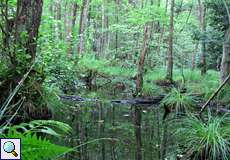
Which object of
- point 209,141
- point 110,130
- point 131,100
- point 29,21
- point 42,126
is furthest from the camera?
point 131,100

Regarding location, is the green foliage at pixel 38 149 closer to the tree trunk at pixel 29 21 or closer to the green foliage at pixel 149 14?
the tree trunk at pixel 29 21

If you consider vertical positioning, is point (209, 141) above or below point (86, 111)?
above

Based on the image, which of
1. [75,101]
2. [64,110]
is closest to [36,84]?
[64,110]

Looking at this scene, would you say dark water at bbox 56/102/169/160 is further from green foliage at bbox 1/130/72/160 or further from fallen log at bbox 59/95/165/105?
green foliage at bbox 1/130/72/160

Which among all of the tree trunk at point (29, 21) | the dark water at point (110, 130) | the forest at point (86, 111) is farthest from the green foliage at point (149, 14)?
the tree trunk at point (29, 21)

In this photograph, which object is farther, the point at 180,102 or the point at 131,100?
the point at 131,100

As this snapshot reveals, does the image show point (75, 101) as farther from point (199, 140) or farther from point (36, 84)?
point (199, 140)

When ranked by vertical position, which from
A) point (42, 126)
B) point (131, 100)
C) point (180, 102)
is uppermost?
point (42, 126)

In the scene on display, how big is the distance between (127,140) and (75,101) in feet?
18.5

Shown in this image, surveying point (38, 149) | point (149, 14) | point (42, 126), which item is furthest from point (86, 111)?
point (149, 14)

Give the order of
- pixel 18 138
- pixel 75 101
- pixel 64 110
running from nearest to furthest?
pixel 18 138 → pixel 64 110 → pixel 75 101

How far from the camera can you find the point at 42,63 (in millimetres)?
9562

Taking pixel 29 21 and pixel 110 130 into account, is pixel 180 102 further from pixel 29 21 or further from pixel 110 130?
pixel 29 21

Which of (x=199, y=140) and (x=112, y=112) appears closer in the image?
(x=199, y=140)
